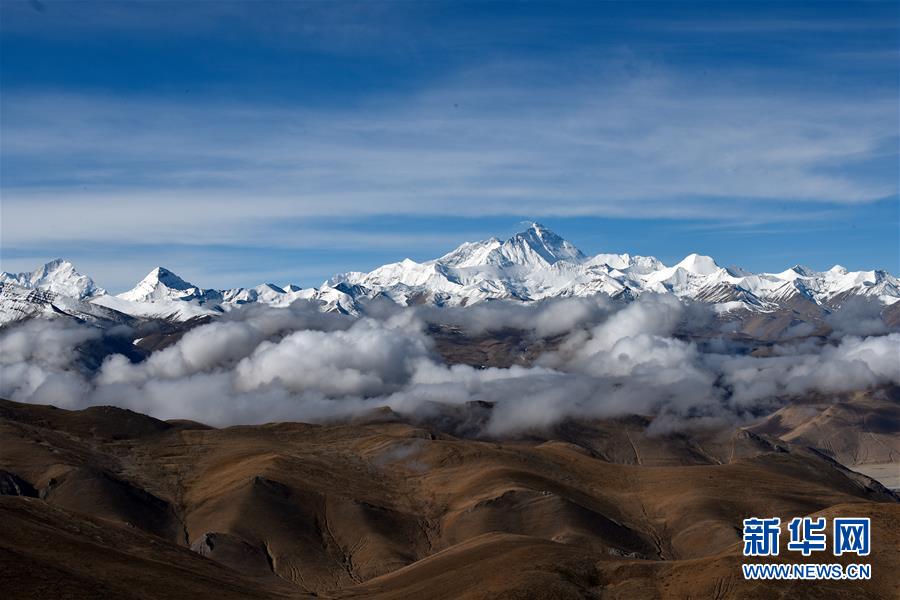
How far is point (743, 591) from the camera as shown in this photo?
149250 mm

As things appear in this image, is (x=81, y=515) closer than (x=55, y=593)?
No

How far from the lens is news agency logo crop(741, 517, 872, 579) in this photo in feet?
499

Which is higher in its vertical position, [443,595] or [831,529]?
[831,529]

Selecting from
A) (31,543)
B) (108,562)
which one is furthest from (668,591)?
(31,543)

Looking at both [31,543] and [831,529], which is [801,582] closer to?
[831,529]

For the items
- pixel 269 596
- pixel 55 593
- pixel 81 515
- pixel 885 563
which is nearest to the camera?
pixel 55 593

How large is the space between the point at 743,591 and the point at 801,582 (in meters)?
9.17

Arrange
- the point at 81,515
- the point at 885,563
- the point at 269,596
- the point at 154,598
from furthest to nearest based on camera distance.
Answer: the point at 81,515
the point at 269,596
the point at 885,563
the point at 154,598

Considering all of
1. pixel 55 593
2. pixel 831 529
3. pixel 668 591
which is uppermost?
pixel 831 529

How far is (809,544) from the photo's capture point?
162 metres

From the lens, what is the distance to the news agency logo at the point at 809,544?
152 meters

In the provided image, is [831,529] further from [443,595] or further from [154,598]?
[154,598]

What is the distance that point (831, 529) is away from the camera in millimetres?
174000

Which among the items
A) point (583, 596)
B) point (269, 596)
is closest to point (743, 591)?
point (583, 596)
